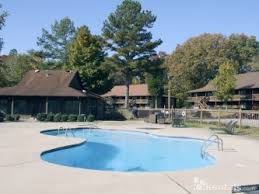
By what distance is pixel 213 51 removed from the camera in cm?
6750

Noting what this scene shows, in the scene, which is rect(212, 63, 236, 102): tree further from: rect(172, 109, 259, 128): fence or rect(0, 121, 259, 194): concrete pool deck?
rect(0, 121, 259, 194): concrete pool deck

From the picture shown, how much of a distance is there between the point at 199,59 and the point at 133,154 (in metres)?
50.9

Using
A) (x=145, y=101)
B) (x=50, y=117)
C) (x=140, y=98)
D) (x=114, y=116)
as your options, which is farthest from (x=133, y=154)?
(x=140, y=98)

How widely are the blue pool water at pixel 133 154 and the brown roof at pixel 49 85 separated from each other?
13.1 metres

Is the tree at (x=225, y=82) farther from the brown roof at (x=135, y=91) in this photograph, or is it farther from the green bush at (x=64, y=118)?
the green bush at (x=64, y=118)

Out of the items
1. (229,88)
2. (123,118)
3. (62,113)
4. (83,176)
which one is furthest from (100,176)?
(229,88)

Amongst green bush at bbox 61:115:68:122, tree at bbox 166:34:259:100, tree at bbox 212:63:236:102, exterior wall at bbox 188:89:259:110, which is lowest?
green bush at bbox 61:115:68:122

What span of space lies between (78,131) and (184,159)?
12111 mm

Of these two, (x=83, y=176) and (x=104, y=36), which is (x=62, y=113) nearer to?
(x=104, y=36)

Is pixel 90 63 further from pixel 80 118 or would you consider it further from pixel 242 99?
pixel 242 99

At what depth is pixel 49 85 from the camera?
40938 mm

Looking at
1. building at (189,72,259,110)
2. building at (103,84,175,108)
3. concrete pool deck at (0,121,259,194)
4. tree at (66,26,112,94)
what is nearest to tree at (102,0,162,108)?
tree at (66,26,112,94)

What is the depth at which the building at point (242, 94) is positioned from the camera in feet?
186

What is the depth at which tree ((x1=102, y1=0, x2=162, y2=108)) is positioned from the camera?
1940 inches
